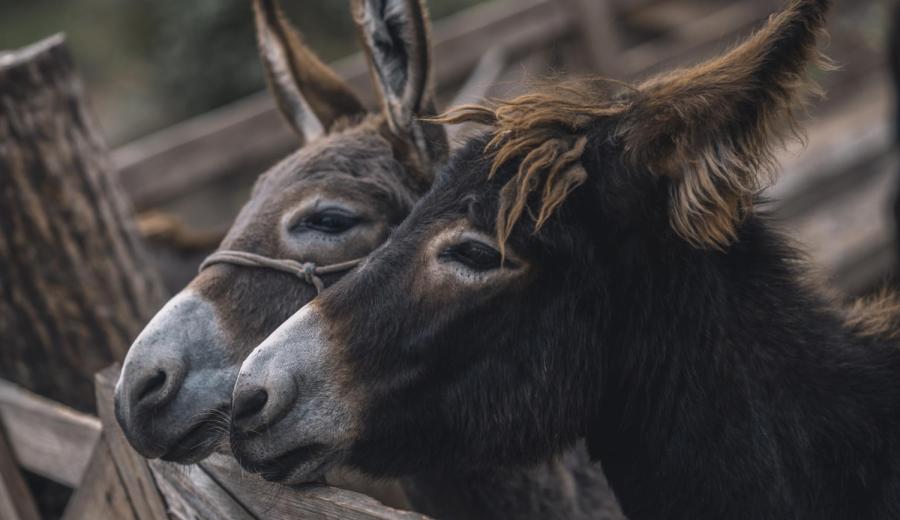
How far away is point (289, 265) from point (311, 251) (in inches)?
3.3

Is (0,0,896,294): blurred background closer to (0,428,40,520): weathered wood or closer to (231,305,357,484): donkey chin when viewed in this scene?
(231,305,357,484): donkey chin

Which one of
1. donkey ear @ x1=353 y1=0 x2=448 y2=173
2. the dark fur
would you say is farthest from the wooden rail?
donkey ear @ x1=353 y1=0 x2=448 y2=173

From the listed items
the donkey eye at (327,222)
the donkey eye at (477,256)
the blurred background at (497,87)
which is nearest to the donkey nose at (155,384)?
the donkey eye at (327,222)

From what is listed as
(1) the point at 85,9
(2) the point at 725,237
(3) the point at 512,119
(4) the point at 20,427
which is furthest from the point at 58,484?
(1) the point at 85,9

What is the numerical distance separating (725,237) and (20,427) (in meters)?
2.26

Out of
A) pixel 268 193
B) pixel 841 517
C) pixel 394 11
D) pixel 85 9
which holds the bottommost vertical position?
pixel 841 517

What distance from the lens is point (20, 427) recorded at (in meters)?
2.94

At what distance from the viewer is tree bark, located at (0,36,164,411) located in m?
3.16

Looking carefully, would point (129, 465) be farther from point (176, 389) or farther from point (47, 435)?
point (47, 435)

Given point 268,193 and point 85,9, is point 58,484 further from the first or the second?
point 85,9

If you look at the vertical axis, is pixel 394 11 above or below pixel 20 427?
above

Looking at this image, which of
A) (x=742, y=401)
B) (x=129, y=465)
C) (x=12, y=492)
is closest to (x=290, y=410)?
(x=129, y=465)

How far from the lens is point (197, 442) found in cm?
229

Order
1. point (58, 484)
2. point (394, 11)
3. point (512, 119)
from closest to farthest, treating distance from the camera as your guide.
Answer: point (512, 119), point (394, 11), point (58, 484)
